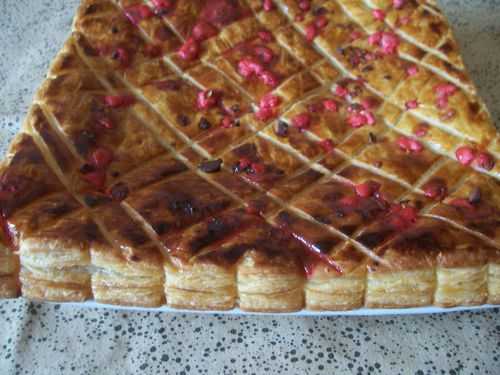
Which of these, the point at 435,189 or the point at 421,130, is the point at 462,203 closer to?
the point at 435,189

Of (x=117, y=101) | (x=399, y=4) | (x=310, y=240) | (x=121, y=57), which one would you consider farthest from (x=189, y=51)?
(x=310, y=240)

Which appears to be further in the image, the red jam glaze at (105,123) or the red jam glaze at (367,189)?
the red jam glaze at (105,123)

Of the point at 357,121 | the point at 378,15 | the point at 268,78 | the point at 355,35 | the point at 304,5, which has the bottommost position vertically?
the point at 357,121

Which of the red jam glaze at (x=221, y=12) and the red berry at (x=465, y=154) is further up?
the red jam glaze at (x=221, y=12)

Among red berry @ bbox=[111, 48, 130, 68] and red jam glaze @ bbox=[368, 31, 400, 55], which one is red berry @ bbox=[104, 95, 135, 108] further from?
red jam glaze @ bbox=[368, 31, 400, 55]

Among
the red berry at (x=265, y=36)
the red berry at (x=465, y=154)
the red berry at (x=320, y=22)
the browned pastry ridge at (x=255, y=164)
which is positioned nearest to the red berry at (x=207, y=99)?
the browned pastry ridge at (x=255, y=164)

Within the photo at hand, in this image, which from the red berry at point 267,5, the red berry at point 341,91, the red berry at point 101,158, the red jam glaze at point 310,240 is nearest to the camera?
the red jam glaze at point 310,240

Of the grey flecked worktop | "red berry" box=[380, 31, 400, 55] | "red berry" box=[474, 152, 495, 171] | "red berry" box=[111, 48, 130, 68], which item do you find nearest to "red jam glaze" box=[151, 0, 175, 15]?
"red berry" box=[111, 48, 130, 68]

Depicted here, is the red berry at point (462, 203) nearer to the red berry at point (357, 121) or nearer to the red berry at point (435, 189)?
the red berry at point (435, 189)
